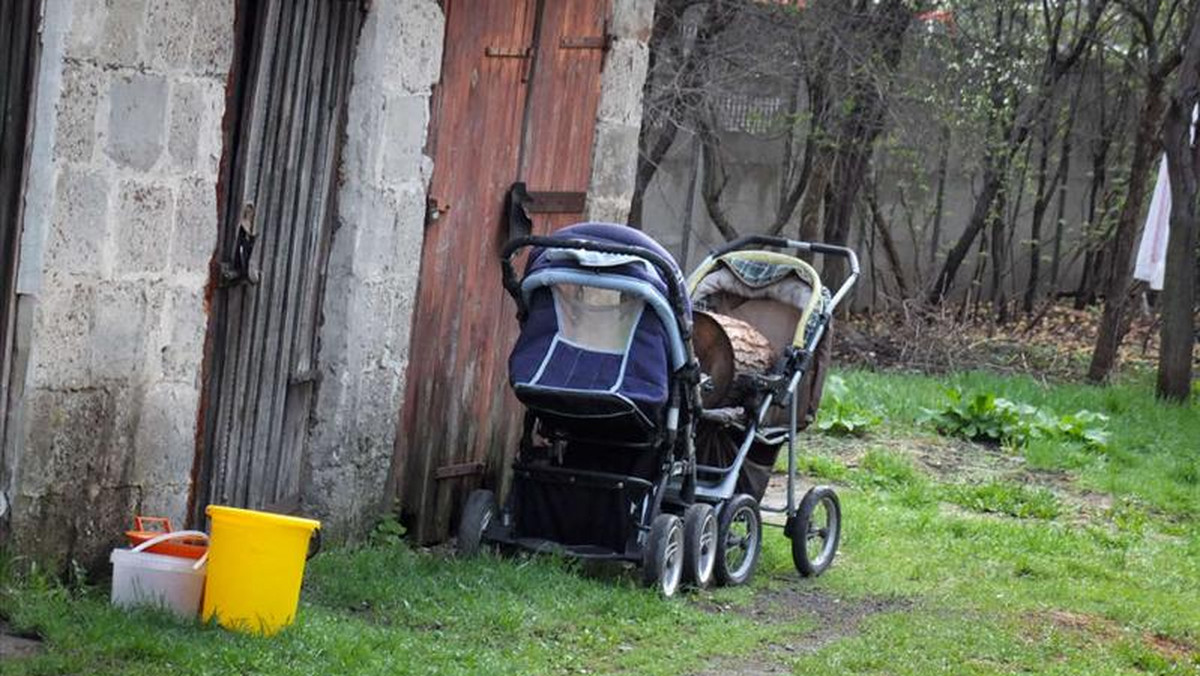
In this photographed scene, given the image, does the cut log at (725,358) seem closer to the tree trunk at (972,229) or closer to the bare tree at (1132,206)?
the bare tree at (1132,206)

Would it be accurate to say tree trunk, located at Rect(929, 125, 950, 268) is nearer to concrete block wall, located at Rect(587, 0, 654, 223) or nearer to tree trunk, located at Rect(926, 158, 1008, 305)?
tree trunk, located at Rect(926, 158, 1008, 305)

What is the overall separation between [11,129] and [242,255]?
1.20m

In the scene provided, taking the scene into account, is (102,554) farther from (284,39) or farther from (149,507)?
(284,39)

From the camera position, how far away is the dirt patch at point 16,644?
6004 mm

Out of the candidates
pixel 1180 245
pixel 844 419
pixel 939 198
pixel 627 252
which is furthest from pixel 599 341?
pixel 939 198

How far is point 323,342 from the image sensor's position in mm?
8086

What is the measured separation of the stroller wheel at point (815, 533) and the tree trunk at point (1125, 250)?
822 centimetres

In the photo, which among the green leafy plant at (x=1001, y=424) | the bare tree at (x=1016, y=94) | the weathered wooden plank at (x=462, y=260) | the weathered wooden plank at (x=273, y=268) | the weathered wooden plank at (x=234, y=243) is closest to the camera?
the weathered wooden plank at (x=234, y=243)

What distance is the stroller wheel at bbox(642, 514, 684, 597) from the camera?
8.17 m

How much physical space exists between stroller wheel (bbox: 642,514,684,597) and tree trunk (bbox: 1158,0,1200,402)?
8.86 metres

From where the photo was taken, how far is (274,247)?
7.66 m

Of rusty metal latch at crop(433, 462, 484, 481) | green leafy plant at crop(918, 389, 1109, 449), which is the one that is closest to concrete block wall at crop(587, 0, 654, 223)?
rusty metal latch at crop(433, 462, 484, 481)

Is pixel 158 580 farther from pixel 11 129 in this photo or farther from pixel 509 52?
pixel 509 52

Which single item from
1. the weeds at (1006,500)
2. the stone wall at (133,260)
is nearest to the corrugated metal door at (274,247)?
the stone wall at (133,260)
